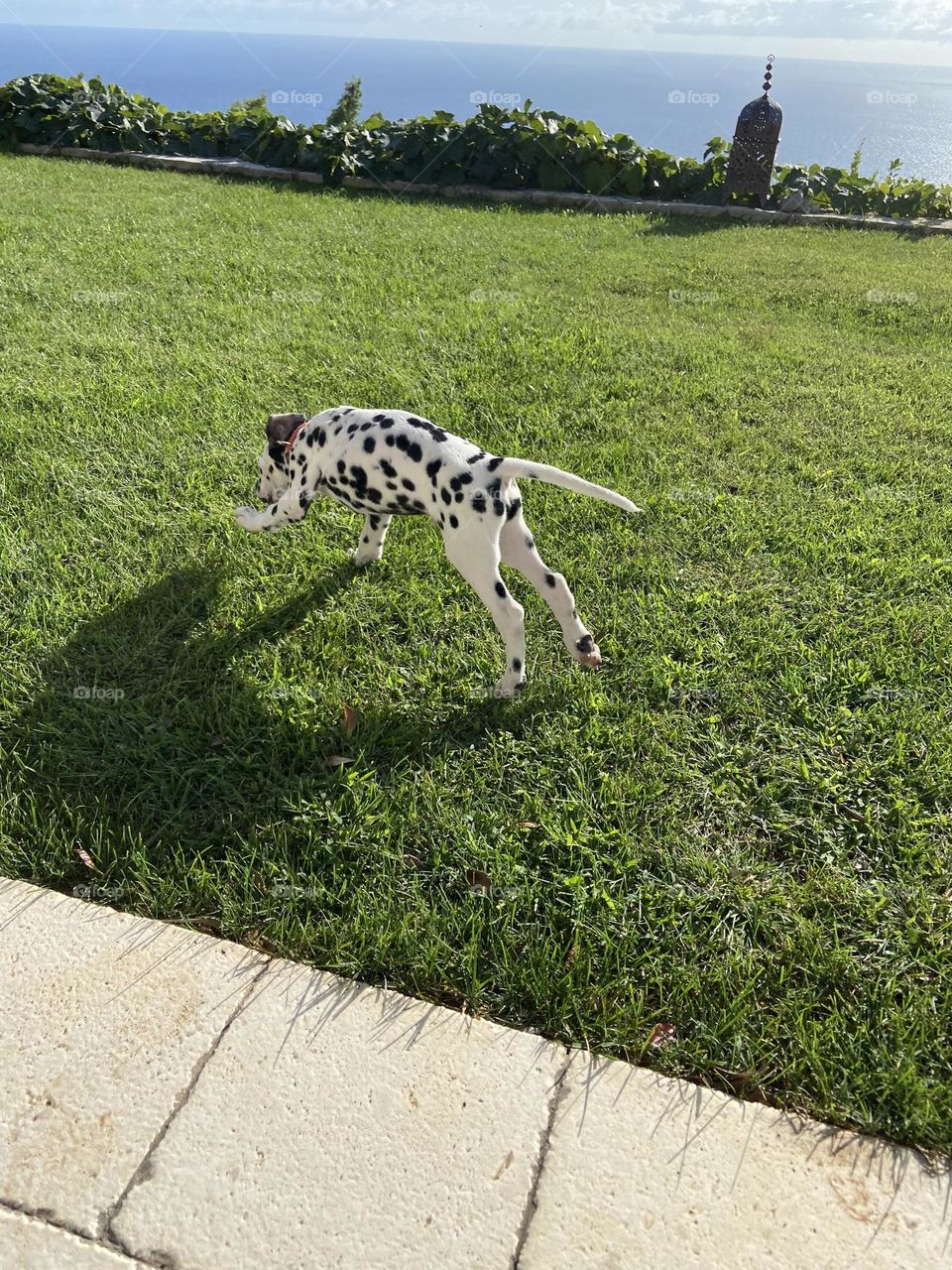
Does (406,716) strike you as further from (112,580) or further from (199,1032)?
(112,580)

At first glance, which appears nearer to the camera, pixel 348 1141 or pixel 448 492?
pixel 348 1141

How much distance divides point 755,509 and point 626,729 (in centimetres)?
211

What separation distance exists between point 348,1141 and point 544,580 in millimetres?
1988

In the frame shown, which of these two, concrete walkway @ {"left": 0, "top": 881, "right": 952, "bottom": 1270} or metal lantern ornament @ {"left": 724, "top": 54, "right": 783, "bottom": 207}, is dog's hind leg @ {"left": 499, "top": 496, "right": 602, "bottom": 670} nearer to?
concrete walkway @ {"left": 0, "top": 881, "right": 952, "bottom": 1270}

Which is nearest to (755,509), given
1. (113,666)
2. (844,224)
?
(113,666)

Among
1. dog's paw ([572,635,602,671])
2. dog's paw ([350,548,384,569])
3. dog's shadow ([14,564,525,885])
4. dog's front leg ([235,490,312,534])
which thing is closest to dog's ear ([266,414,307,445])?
dog's front leg ([235,490,312,534])

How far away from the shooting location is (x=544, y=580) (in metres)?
3.12

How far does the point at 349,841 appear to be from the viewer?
270 centimetres

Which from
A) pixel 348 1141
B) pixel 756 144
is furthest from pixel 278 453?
pixel 756 144

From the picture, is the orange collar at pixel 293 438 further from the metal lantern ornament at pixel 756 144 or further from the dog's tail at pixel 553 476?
the metal lantern ornament at pixel 756 144
